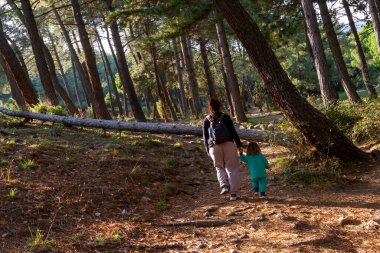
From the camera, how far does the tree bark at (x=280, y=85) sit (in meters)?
6.96

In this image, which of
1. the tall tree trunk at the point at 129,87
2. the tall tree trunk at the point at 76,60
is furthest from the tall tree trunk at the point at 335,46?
the tall tree trunk at the point at 76,60

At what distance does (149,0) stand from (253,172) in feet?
24.9

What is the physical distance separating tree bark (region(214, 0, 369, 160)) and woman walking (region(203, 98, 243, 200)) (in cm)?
142

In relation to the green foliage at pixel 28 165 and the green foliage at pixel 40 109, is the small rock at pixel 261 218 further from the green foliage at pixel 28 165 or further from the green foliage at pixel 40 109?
Result: the green foliage at pixel 40 109

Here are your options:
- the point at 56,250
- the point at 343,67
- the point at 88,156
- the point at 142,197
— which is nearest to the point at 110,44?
the point at 343,67

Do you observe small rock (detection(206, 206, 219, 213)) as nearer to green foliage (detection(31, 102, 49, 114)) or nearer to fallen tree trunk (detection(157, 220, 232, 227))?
fallen tree trunk (detection(157, 220, 232, 227))

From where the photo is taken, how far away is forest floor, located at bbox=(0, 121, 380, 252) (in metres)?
4.24

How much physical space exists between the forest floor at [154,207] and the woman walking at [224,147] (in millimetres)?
330

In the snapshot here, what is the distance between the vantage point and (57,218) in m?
5.02

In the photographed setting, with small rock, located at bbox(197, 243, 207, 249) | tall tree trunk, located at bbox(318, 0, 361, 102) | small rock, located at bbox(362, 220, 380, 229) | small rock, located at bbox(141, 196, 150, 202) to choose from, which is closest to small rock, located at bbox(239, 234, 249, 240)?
small rock, located at bbox(197, 243, 207, 249)

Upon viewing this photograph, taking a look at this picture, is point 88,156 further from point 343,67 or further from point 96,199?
point 343,67

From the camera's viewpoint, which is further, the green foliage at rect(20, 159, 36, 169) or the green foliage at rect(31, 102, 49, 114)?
the green foliage at rect(31, 102, 49, 114)

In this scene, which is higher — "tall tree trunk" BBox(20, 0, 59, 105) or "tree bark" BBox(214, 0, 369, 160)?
"tall tree trunk" BBox(20, 0, 59, 105)

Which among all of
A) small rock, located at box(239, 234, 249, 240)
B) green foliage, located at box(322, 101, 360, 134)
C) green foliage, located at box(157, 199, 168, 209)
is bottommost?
small rock, located at box(239, 234, 249, 240)
